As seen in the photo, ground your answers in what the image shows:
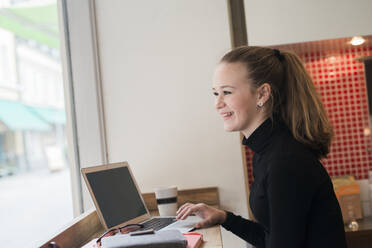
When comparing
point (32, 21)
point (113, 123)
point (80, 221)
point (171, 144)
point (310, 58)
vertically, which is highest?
point (32, 21)

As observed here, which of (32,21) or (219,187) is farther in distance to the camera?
(219,187)

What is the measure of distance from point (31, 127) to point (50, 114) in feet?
0.82

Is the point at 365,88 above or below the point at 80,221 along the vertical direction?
above

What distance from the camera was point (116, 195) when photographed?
1.70 meters

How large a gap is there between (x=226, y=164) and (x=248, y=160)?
0.59m

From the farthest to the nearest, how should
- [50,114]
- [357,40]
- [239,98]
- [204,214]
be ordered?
[357,40], [50,114], [204,214], [239,98]

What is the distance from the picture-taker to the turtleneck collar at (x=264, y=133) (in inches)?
46.3

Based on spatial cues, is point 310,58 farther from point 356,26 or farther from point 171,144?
point 171,144

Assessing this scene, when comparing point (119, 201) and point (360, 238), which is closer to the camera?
point (119, 201)

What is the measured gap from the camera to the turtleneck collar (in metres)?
1.18

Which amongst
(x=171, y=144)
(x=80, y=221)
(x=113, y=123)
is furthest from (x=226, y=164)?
(x=80, y=221)

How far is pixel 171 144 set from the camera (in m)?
2.12

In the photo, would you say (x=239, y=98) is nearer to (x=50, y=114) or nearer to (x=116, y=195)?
(x=116, y=195)

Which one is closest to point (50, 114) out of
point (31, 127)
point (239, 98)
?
point (31, 127)
